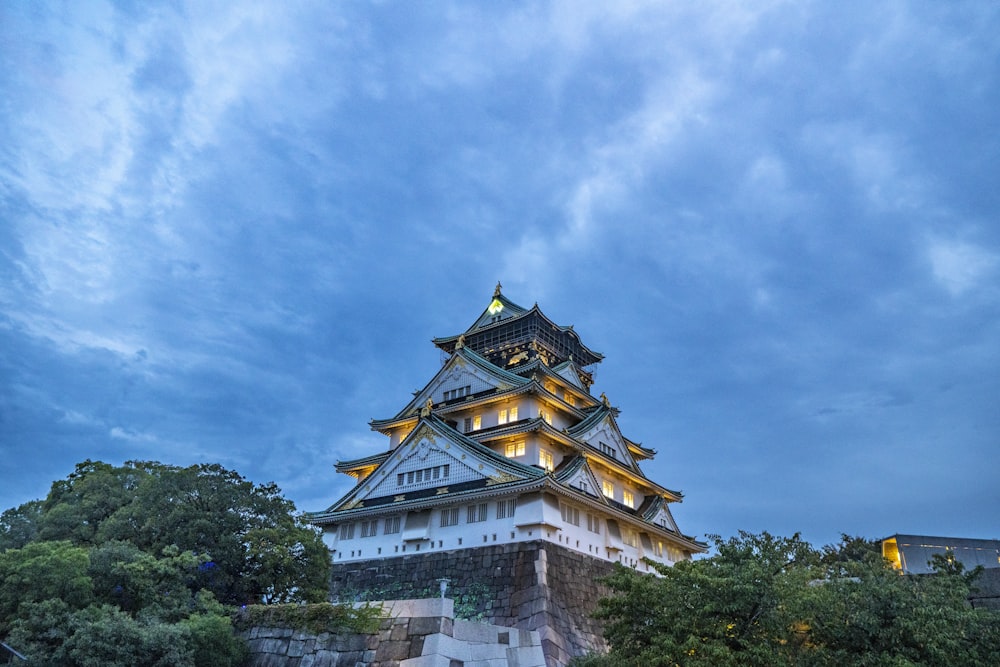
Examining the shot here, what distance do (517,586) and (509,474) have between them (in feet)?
16.7

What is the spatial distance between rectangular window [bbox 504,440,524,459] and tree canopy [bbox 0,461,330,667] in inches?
549

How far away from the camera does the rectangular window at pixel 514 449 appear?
36781mm

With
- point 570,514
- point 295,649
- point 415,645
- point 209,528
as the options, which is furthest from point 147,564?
point 570,514

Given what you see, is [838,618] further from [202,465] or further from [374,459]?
[202,465]

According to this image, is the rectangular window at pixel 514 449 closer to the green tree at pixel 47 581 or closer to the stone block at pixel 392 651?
the stone block at pixel 392 651

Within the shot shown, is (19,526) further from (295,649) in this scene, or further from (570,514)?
(570,514)

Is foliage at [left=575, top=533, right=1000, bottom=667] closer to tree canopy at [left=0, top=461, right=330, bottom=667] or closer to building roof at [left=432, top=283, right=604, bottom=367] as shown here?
tree canopy at [left=0, top=461, right=330, bottom=667]

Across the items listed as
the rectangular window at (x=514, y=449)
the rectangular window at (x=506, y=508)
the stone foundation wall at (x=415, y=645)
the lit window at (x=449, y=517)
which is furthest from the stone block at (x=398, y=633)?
the rectangular window at (x=514, y=449)

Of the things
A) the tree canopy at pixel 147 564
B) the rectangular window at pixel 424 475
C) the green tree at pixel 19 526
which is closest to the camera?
the tree canopy at pixel 147 564

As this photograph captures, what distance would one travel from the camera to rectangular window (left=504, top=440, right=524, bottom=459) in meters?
36.8

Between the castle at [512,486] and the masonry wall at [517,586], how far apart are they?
0.10m

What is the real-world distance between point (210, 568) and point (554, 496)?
19.1 meters

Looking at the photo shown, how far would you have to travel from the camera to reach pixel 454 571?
31.1 metres

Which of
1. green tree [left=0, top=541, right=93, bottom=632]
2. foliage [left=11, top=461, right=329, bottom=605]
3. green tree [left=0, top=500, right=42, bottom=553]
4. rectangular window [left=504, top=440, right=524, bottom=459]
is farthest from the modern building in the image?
green tree [left=0, top=500, right=42, bottom=553]
